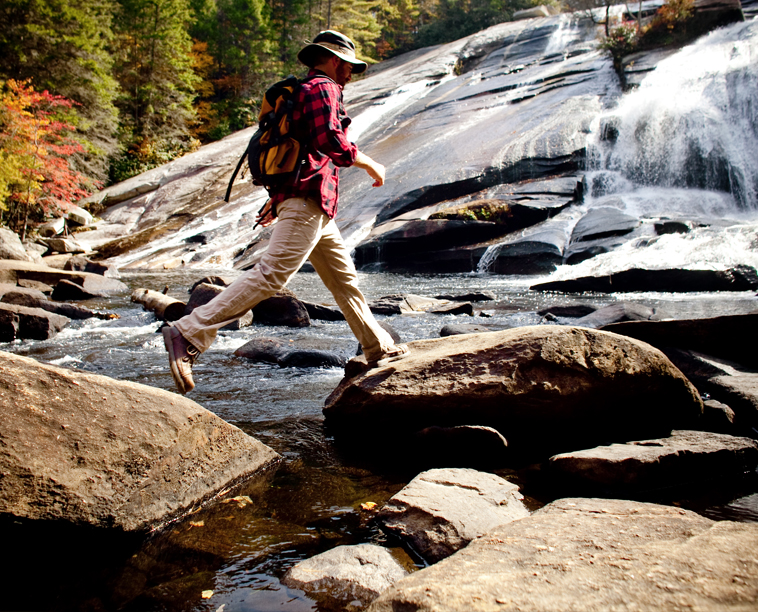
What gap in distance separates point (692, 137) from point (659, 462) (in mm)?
17403

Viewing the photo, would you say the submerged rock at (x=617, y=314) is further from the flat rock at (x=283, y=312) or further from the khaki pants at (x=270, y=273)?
the khaki pants at (x=270, y=273)

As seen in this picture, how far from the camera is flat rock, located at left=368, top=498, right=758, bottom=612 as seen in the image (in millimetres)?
1422

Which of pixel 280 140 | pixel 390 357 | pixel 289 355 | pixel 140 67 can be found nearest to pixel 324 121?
pixel 280 140

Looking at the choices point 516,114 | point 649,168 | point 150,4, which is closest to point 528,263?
point 649,168

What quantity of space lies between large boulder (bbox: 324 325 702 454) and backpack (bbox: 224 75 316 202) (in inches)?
56.5

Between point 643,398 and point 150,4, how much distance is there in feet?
118

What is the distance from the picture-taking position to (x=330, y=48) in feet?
11.0

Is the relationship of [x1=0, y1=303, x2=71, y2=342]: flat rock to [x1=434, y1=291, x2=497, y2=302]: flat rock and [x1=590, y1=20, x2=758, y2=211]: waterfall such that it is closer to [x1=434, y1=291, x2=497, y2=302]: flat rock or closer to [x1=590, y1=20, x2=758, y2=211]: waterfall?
[x1=434, y1=291, x2=497, y2=302]: flat rock

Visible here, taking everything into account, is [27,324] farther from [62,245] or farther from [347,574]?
[62,245]

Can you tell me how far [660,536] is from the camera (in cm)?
195

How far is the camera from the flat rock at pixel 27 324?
709 cm

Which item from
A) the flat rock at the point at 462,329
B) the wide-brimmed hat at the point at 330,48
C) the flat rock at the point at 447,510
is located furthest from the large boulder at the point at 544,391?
the flat rock at the point at 462,329

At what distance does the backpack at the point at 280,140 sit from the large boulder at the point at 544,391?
1.44 meters

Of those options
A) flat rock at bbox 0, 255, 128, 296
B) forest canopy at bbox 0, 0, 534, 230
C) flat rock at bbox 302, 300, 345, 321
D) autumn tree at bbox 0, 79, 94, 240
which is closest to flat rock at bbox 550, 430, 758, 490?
flat rock at bbox 302, 300, 345, 321
